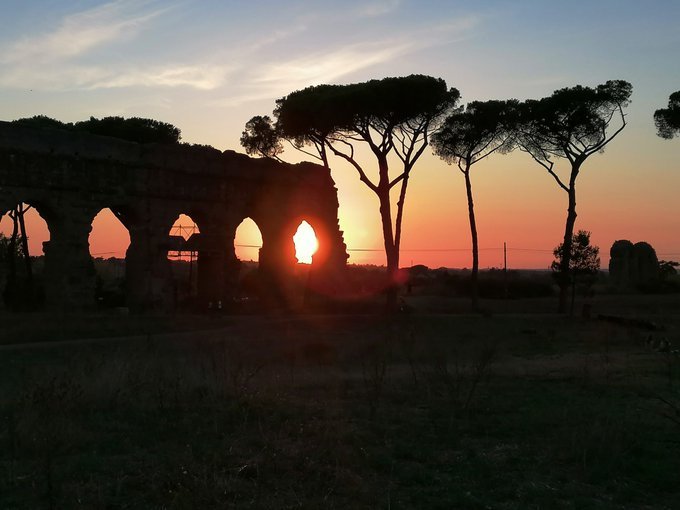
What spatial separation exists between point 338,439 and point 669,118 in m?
26.8

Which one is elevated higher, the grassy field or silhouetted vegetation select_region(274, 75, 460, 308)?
silhouetted vegetation select_region(274, 75, 460, 308)

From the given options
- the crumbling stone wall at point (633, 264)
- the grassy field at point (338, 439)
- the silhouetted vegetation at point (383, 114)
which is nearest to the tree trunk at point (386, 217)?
the silhouetted vegetation at point (383, 114)

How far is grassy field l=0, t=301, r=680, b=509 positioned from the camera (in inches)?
179

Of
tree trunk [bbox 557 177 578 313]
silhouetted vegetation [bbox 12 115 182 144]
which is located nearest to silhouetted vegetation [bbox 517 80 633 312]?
tree trunk [bbox 557 177 578 313]

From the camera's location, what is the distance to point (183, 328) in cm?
1970

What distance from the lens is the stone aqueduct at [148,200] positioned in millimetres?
22016

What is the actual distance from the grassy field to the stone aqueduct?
11.9 m

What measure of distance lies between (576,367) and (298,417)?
271 inches

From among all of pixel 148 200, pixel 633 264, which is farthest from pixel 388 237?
pixel 633 264

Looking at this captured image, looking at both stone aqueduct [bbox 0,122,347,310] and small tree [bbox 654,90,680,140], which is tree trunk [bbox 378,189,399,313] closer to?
stone aqueduct [bbox 0,122,347,310]

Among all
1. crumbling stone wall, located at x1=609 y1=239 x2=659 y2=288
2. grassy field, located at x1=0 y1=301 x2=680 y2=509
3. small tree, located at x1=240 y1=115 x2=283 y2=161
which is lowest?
grassy field, located at x1=0 y1=301 x2=680 y2=509

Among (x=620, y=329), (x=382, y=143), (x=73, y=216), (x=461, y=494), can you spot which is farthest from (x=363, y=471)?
(x=382, y=143)

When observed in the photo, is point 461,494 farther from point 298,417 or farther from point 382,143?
point 382,143

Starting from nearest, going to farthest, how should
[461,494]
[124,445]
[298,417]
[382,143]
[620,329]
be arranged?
[461,494], [124,445], [298,417], [620,329], [382,143]
